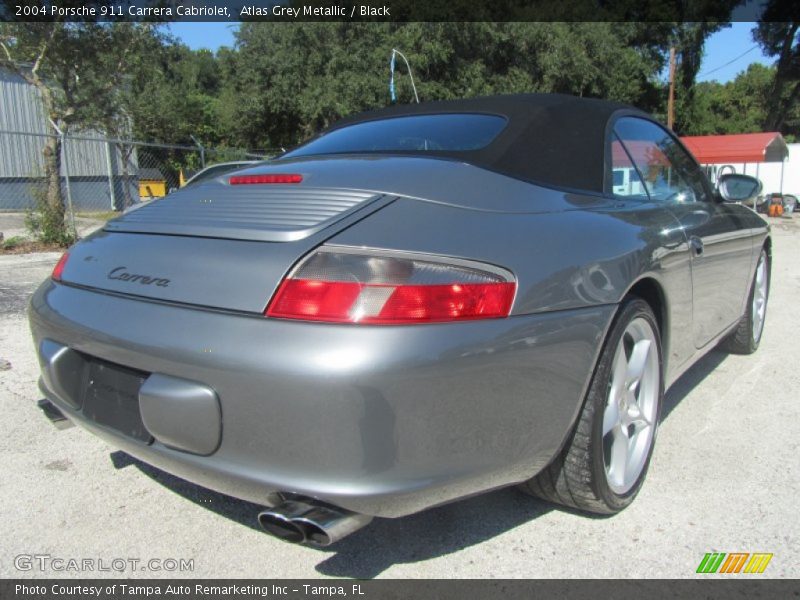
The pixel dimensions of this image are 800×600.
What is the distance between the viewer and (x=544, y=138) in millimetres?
2314

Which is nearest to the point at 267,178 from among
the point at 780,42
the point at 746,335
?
the point at 746,335

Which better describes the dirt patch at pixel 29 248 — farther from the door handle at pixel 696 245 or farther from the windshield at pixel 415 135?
the door handle at pixel 696 245

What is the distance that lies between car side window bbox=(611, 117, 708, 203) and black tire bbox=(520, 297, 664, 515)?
2.39 ft

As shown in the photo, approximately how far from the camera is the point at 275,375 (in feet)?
4.87

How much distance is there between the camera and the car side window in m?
2.79

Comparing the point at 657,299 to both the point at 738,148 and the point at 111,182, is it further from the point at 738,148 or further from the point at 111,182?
the point at 738,148

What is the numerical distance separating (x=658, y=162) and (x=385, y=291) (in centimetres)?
210

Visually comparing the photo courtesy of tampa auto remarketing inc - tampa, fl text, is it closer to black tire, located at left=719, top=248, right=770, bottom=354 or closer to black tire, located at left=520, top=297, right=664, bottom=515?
black tire, located at left=520, top=297, right=664, bottom=515

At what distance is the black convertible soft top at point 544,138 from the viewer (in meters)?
2.13

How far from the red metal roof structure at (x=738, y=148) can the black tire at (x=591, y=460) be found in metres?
21.8

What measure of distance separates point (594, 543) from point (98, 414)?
1.61 metres
